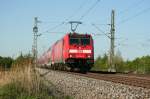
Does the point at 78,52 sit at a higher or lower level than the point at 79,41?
lower

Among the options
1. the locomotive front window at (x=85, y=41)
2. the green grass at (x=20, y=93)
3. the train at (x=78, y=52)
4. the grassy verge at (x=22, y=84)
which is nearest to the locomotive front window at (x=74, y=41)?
the train at (x=78, y=52)

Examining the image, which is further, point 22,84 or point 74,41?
point 74,41

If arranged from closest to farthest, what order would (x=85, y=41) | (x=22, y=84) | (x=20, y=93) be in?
(x=20, y=93) < (x=22, y=84) < (x=85, y=41)

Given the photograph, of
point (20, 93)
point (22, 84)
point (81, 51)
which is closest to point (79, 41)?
point (81, 51)

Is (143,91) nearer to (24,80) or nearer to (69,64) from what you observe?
(24,80)

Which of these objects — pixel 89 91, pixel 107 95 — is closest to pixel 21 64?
pixel 89 91

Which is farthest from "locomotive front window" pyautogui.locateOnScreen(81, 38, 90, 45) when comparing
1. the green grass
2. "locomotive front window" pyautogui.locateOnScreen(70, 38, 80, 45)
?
the green grass

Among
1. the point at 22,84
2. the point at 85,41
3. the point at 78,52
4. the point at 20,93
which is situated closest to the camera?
the point at 20,93

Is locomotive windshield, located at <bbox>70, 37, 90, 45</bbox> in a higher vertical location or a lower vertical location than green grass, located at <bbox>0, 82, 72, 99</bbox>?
higher

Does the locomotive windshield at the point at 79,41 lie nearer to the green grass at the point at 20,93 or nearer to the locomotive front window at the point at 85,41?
the locomotive front window at the point at 85,41

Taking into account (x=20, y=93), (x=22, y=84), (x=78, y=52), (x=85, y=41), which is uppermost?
(x=85, y=41)

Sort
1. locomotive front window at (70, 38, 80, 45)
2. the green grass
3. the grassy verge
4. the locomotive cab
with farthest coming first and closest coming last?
locomotive front window at (70, 38, 80, 45) < the locomotive cab < the grassy verge < the green grass

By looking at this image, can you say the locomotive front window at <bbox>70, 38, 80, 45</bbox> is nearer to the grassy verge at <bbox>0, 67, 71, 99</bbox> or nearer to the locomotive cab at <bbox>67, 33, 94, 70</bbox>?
the locomotive cab at <bbox>67, 33, 94, 70</bbox>

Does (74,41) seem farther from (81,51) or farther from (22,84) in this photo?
(22,84)
